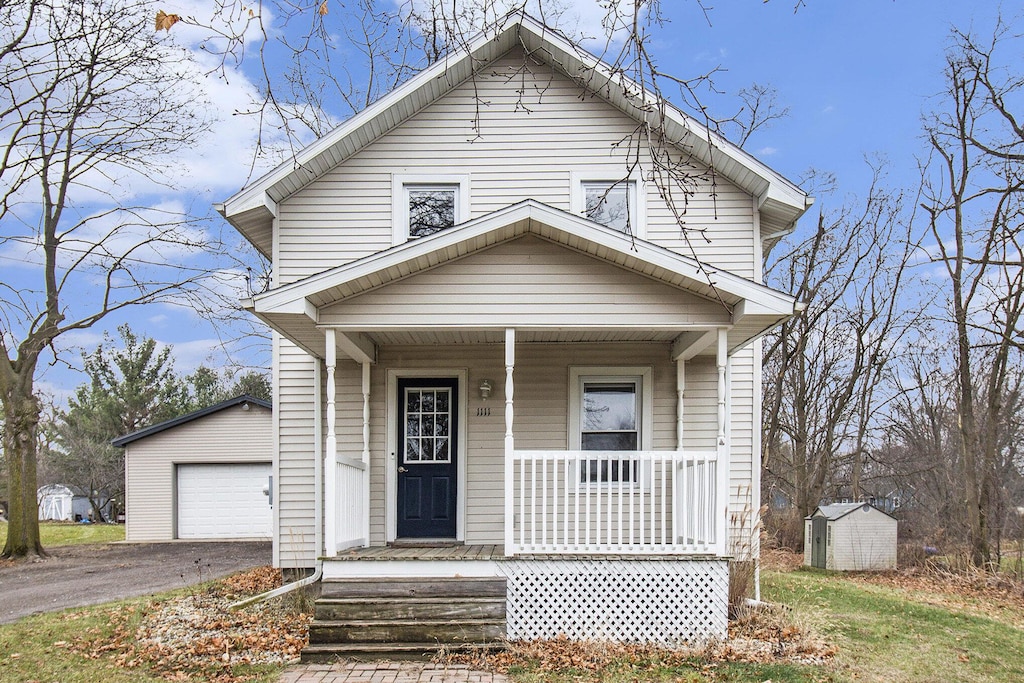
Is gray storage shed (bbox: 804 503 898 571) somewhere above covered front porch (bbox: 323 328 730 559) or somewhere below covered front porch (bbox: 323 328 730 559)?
below

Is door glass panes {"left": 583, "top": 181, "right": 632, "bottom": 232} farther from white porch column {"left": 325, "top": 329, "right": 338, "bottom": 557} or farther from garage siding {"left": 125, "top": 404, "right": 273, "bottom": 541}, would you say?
garage siding {"left": 125, "top": 404, "right": 273, "bottom": 541}

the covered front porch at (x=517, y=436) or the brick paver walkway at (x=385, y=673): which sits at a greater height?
the covered front porch at (x=517, y=436)

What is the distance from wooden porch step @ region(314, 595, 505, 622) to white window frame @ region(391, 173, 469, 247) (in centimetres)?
451

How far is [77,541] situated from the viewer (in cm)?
2275

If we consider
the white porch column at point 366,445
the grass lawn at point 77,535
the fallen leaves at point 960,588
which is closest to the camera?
the white porch column at point 366,445

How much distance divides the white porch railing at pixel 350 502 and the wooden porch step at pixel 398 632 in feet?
3.13

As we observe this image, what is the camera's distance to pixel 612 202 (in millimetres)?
11297

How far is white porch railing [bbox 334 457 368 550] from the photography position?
9.14 metres

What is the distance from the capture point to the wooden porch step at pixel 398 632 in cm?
823

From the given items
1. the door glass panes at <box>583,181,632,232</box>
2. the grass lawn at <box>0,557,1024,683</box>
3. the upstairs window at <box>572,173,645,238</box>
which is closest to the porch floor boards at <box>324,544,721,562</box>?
the grass lawn at <box>0,557,1024,683</box>

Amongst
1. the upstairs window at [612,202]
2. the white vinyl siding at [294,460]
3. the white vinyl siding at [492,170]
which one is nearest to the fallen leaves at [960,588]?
the white vinyl siding at [492,170]

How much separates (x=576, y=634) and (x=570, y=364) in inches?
135

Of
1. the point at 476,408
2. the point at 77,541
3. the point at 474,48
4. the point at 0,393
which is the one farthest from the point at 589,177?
the point at 77,541

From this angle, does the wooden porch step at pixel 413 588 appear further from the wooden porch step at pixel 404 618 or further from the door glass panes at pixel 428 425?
the door glass panes at pixel 428 425
